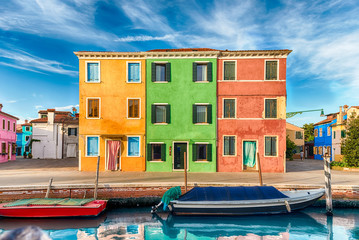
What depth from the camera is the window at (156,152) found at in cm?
1896

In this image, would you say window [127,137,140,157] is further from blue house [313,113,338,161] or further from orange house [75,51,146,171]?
blue house [313,113,338,161]

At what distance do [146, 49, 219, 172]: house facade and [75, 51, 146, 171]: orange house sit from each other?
2.64 ft

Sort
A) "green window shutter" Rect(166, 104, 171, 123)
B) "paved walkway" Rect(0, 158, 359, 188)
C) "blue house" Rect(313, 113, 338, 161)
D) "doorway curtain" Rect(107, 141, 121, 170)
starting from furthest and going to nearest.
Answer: "blue house" Rect(313, 113, 338, 161)
"green window shutter" Rect(166, 104, 171, 123)
"doorway curtain" Rect(107, 141, 121, 170)
"paved walkway" Rect(0, 158, 359, 188)

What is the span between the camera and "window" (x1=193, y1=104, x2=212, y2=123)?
1908cm

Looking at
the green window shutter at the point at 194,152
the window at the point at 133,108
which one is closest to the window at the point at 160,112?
the window at the point at 133,108

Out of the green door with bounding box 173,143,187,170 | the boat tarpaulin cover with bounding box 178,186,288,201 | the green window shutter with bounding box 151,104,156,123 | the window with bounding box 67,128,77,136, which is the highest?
the green window shutter with bounding box 151,104,156,123

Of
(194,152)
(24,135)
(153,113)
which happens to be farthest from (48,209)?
(24,135)

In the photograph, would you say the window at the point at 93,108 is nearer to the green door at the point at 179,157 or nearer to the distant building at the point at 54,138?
the green door at the point at 179,157

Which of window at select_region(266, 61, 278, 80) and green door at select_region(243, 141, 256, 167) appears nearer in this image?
green door at select_region(243, 141, 256, 167)

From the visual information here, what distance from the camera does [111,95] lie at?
1930 centimetres

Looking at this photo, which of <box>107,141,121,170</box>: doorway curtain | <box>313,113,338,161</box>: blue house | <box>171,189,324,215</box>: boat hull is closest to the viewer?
<box>171,189,324,215</box>: boat hull

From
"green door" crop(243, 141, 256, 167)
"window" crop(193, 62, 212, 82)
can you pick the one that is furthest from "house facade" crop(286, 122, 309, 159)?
"window" crop(193, 62, 212, 82)

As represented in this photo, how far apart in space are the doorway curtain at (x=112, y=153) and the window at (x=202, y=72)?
7.98m

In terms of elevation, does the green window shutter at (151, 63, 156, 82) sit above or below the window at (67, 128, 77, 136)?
above
